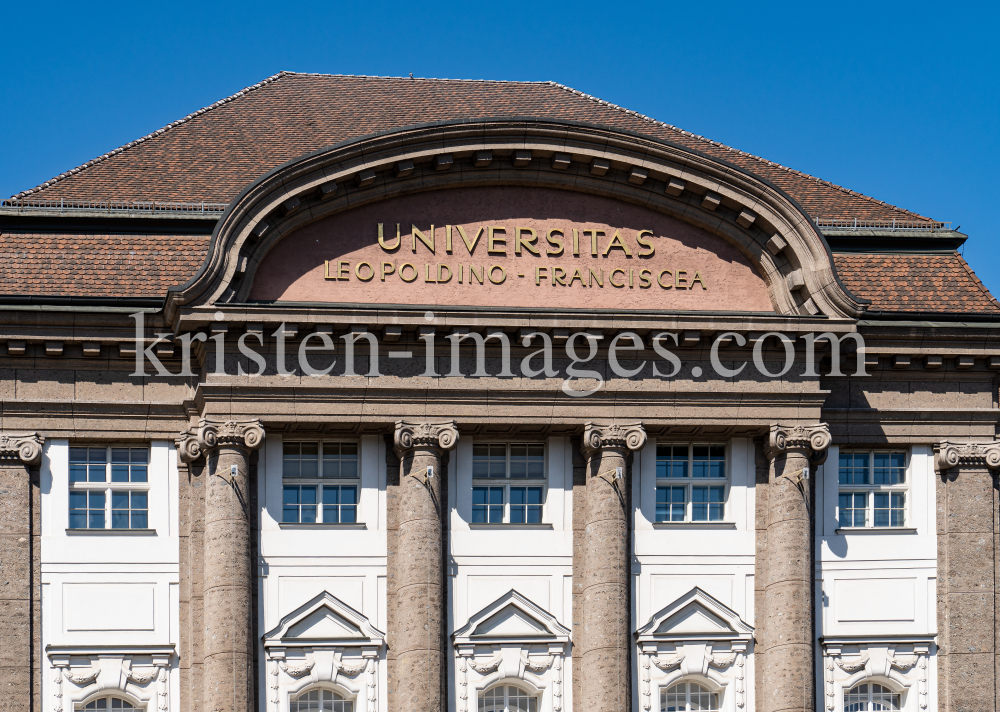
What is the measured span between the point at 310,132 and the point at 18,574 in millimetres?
11982

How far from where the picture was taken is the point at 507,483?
108ft

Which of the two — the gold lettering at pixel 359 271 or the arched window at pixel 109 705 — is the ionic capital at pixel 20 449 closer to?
the arched window at pixel 109 705

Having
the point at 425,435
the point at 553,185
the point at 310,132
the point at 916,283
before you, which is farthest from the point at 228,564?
the point at 916,283

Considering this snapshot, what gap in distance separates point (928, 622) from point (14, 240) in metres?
19.2

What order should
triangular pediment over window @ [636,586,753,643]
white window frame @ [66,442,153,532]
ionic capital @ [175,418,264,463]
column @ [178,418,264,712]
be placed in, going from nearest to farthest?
column @ [178,418,264,712] < ionic capital @ [175,418,264,463] < white window frame @ [66,442,153,532] < triangular pediment over window @ [636,586,753,643]

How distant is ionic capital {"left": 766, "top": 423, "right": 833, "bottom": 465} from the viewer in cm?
3259

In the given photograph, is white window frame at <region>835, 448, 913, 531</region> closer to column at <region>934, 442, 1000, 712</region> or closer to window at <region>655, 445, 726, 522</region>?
column at <region>934, 442, 1000, 712</region>

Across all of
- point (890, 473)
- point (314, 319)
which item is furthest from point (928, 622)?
point (314, 319)

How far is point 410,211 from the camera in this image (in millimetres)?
33000

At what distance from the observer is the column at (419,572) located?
3114cm

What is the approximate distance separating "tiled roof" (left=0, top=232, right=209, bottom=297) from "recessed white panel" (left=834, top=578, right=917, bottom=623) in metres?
14.0

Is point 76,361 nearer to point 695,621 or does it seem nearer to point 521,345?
point 521,345

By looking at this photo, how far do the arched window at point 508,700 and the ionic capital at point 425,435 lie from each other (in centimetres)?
465

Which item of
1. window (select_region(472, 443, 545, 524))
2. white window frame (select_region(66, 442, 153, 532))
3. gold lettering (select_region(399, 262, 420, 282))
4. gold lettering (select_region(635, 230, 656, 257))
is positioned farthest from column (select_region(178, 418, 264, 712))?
gold lettering (select_region(635, 230, 656, 257))
